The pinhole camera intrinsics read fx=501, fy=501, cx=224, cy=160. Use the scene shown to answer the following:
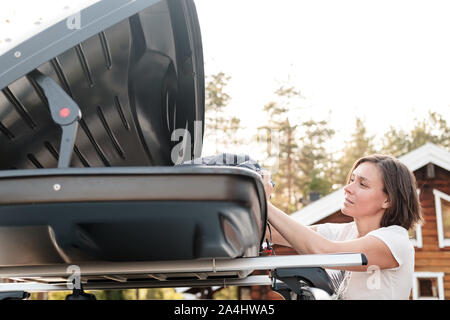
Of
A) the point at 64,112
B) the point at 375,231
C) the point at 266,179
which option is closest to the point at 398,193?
the point at 375,231

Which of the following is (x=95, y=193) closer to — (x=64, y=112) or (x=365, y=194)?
(x=64, y=112)

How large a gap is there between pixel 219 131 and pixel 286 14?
645cm

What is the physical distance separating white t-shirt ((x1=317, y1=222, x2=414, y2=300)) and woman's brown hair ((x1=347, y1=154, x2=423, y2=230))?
0.13 m

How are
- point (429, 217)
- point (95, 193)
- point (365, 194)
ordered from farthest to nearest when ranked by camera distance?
point (429, 217)
point (365, 194)
point (95, 193)

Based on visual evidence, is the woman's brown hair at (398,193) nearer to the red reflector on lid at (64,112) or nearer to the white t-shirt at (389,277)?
the white t-shirt at (389,277)

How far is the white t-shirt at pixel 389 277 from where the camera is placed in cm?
208

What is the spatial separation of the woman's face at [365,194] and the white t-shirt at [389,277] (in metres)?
0.14

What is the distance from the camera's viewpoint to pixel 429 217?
13.2 meters

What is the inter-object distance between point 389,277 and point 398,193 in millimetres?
404

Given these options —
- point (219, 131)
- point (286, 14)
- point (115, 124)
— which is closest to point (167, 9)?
point (115, 124)

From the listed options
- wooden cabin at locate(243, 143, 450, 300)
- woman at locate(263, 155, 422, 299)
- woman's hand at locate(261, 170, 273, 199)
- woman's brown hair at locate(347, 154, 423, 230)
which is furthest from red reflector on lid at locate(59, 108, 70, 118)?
wooden cabin at locate(243, 143, 450, 300)

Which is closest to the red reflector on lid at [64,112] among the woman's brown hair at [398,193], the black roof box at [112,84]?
the black roof box at [112,84]
